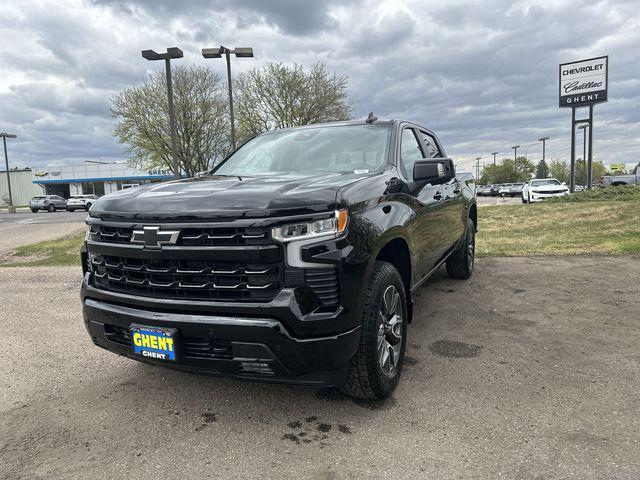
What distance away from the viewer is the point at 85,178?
59.2 m

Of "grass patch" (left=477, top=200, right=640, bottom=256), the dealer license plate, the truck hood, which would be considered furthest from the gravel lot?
"grass patch" (left=477, top=200, right=640, bottom=256)

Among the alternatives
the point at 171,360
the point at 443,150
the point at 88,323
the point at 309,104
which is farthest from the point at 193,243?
the point at 309,104

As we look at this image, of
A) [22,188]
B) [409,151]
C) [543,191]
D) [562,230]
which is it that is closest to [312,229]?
[409,151]

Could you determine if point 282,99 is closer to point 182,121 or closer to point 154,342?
point 182,121

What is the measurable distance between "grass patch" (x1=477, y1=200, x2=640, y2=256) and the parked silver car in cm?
3666

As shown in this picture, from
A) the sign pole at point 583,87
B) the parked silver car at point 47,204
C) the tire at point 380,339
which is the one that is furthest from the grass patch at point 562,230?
the parked silver car at point 47,204

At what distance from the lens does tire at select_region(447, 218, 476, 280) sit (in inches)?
240

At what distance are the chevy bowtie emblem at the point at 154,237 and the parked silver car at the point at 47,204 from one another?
141ft

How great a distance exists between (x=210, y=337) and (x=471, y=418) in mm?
1569

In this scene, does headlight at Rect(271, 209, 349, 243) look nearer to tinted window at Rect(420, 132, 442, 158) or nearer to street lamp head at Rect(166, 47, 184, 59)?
tinted window at Rect(420, 132, 442, 158)

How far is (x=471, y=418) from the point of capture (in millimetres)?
2779

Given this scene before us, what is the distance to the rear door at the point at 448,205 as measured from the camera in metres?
4.64

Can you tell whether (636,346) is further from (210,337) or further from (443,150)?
(210,337)

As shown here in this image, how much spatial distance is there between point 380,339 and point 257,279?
0.88 m
